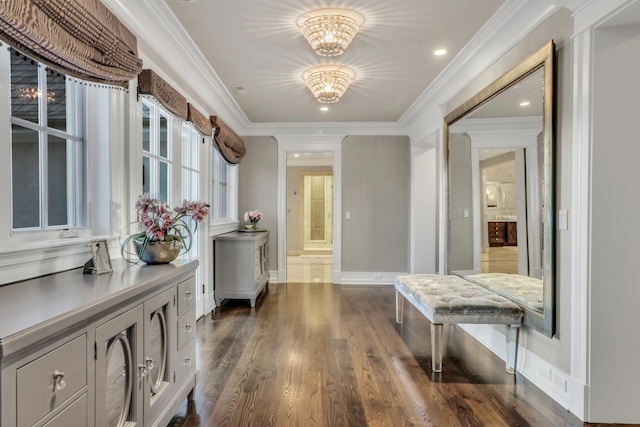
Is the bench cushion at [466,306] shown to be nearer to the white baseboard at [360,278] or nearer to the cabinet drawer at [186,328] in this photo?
the cabinet drawer at [186,328]

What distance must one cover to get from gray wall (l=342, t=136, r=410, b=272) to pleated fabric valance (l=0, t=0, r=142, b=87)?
13.1 ft

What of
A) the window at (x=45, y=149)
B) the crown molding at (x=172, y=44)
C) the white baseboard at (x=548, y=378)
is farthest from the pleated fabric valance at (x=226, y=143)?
the white baseboard at (x=548, y=378)

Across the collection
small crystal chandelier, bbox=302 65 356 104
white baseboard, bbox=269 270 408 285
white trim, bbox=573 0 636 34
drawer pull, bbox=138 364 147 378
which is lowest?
white baseboard, bbox=269 270 408 285

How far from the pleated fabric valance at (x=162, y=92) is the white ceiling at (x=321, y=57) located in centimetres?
47

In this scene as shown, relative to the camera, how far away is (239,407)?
206 cm

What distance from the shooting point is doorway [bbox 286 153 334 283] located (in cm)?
945

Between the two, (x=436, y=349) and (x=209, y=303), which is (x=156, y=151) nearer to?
(x=209, y=303)

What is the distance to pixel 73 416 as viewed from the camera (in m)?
1.07

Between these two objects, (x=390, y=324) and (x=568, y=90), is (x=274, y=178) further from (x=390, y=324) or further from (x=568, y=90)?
(x=568, y=90)

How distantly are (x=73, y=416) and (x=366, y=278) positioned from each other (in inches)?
191

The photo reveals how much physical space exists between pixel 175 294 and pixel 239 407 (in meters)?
0.80

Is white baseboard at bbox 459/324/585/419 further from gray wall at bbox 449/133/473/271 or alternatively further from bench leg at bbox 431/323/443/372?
gray wall at bbox 449/133/473/271

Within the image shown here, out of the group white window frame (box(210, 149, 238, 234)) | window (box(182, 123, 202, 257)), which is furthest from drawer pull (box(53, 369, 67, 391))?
white window frame (box(210, 149, 238, 234))

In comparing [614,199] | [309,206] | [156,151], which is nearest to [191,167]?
[156,151]
